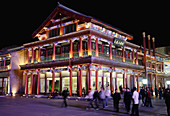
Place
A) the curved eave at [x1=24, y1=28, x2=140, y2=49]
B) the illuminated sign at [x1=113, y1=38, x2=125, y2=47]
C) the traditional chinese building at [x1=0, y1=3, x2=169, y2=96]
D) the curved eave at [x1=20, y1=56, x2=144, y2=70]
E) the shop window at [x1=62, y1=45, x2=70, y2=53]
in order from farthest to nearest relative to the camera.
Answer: the shop window at [x1=62, y1=45, x2=70, y2=53] < the illuminated sign at [x1=113, y1=38, x2=125, y2=47] < the traditional chinese building at [x1=0, y1=3, x2=169, y2=96] < the curved eave at [x1=24, y1=28, x2=140, y2=49] < the curved eave at [x1=20, y1=56, x2=144, y2=70]

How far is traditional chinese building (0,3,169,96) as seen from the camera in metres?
24.9

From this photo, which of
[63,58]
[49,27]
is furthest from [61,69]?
[49,27]

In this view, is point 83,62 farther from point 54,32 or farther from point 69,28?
point 54,32

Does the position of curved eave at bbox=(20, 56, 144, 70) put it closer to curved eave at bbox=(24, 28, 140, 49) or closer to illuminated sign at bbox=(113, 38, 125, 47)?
illuminated sign at bbox=(113, 38, 125, 47)

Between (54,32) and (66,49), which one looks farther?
(54,32)

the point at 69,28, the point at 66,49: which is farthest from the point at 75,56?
the point at 69,28

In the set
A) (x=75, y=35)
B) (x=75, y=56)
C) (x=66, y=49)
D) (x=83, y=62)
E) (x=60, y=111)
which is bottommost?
(x=60, y=111)

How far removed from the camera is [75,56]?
26.3 m

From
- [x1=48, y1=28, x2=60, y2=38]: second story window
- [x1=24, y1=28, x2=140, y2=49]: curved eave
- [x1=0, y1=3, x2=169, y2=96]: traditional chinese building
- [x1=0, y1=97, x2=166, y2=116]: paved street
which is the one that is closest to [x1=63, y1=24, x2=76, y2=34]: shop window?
[x1=0, y1=3, x2=169, y2=96]: traditional chinese building

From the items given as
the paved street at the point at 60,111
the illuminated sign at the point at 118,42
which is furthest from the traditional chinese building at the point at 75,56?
the paved street at the point at 60,111

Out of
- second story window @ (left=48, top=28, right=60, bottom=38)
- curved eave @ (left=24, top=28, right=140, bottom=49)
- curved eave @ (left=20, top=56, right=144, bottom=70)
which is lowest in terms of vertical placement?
curved eave @ (left=20, top=56, right=144, bottom=70)

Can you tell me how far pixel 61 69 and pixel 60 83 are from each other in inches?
107

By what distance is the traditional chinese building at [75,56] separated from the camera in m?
24.9

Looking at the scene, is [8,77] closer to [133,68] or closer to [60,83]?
[60,83]
